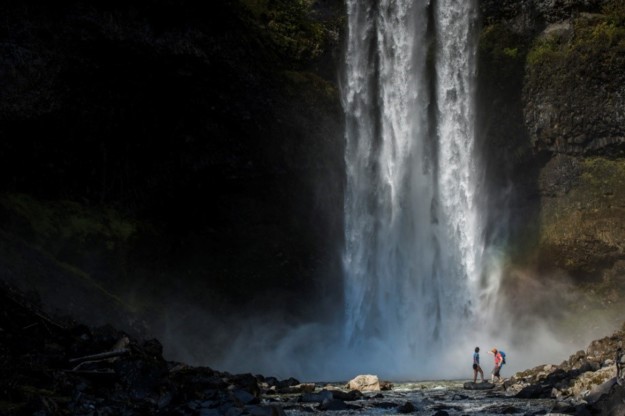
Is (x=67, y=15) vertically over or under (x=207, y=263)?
over

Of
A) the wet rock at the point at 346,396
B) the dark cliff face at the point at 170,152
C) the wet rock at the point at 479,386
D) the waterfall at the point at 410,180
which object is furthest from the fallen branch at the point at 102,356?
the waterfall at the point at 410,180

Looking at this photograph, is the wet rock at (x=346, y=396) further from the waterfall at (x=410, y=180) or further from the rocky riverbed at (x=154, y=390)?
the waterfall at (x=410, y=180)

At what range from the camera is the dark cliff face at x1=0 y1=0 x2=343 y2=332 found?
30156 mm

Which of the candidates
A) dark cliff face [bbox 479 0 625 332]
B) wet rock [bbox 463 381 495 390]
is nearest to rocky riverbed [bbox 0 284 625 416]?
wet rock [bbox 463 381 495 390]

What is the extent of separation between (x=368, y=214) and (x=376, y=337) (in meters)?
6.59

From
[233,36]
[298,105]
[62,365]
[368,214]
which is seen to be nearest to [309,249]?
[368,214]

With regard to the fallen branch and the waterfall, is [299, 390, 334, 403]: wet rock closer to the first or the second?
the fallen branch

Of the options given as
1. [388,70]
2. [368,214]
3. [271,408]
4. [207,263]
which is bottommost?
[271,408]

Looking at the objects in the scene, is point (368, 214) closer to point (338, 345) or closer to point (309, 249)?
point (309, 249)

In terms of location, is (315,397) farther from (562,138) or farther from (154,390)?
(562,138)

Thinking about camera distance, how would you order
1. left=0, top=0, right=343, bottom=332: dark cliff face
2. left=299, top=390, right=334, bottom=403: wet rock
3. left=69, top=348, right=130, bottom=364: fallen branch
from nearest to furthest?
1. left=69, top=348, right=130, bottom=364: fallen branch
2. left=299, top=390, right=334, bottom=403: wet rock
3. left=0, top=0, right=343, bottom=332: dark cliff face

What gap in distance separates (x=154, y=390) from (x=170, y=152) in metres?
20.1

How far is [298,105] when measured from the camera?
118ft

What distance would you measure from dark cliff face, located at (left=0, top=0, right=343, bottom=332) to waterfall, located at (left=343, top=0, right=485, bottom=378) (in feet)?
5.62
